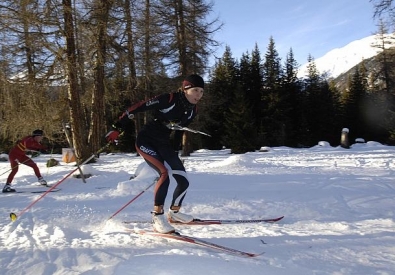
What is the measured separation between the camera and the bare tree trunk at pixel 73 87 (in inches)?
505

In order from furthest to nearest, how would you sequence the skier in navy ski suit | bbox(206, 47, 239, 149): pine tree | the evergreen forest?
bbox(206, 47, 239, 149): pine tree
the evergreen forest
the skier in navy ski suit

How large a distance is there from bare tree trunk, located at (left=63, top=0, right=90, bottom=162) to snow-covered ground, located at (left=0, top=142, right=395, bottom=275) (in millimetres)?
5447

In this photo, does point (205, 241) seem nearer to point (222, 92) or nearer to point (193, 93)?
point (193, 93)

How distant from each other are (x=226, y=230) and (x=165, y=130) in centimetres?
163

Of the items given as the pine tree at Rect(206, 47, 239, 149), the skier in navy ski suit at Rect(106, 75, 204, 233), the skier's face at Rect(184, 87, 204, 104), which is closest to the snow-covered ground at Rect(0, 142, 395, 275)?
the skier in navy ski suit at Rect(106, 75, 204, 233)

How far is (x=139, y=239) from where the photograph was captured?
169 inches

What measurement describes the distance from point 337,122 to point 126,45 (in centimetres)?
3354

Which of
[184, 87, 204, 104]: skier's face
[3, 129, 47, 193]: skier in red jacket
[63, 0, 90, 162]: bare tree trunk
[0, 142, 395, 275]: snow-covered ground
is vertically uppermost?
[63, 0, 90, 162]: bare tree trunk

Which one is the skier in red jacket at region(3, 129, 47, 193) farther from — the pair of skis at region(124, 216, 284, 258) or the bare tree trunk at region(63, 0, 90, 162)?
the pair of skis at region(124, 216, 284, 258)

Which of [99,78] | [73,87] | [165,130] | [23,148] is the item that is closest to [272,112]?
[99,78]

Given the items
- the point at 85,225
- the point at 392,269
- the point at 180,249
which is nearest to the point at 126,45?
the point at 85,225

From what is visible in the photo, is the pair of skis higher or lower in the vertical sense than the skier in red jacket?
lower

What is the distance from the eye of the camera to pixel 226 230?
183 inches

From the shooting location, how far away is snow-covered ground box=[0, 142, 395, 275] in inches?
129
